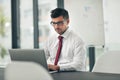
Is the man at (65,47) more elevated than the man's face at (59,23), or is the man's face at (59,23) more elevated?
the man's face at (59,23)

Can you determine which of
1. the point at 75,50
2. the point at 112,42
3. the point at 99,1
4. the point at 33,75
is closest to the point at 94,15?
the point at 99,1

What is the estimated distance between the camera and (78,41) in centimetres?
242

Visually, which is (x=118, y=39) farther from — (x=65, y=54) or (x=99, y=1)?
(x=65, y=54)

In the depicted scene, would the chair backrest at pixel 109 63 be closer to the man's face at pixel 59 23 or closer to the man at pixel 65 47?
the man at pixel 65 47

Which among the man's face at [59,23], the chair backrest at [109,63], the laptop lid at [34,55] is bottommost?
the chair backrest at [109,63]

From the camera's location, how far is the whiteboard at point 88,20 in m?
3.36

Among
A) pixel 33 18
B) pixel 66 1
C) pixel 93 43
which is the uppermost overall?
pixel 66 1

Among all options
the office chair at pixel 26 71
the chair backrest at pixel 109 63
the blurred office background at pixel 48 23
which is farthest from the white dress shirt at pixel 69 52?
the office chair at pixel 26 71

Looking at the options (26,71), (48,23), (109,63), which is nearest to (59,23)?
(109,63)

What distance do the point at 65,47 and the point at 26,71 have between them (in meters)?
1.37

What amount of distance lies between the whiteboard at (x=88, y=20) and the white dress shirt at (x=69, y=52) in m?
0.96

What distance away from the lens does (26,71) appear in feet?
3.67

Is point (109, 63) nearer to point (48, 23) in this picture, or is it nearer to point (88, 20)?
point (88, 20)

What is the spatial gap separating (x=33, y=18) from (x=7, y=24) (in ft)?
2.30
